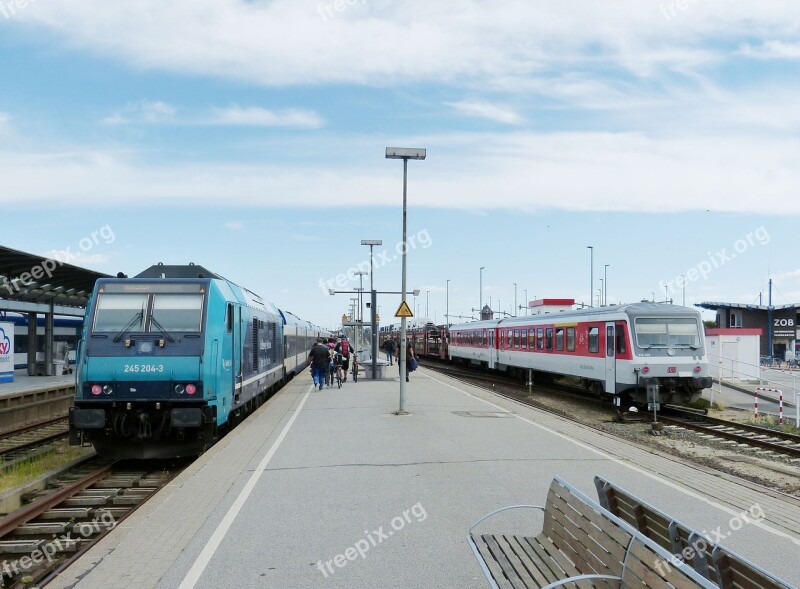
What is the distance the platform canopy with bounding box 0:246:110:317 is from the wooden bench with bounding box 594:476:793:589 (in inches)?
651

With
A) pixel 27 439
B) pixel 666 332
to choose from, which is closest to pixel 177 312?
pixel 27 439

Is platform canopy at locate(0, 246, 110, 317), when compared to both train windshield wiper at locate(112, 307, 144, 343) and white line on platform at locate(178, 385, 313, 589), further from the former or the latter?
white line on platform at locate(178, 385, 313, 589)

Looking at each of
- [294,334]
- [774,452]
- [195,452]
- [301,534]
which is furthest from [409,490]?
[294,334]

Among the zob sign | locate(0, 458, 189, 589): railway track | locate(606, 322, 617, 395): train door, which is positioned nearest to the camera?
locate(0, 458, 189, 589): railway track

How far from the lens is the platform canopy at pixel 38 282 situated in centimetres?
1989

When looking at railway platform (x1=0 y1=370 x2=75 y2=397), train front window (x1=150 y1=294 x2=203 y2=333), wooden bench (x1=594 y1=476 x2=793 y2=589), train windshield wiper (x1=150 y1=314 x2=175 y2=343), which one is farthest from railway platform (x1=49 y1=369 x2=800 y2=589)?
railway platform (x1=0 y1=370 x2=75 y2=397)

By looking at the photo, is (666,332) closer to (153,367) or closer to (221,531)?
(153,367)

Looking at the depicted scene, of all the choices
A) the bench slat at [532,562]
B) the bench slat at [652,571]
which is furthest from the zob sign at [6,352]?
the bench slat at [652,571]

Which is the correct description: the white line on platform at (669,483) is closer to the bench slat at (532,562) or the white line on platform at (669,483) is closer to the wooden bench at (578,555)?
the wooden bench at (578,555)

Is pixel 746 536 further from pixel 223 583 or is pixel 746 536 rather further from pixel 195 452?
pixel 195 452

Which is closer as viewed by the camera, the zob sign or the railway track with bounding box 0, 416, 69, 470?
the railway track with bounding box 0, 416, 69, 470

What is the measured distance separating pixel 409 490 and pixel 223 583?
3331 millimetres

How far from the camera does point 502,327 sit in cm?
3478

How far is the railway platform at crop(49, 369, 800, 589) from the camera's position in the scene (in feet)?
18.6
